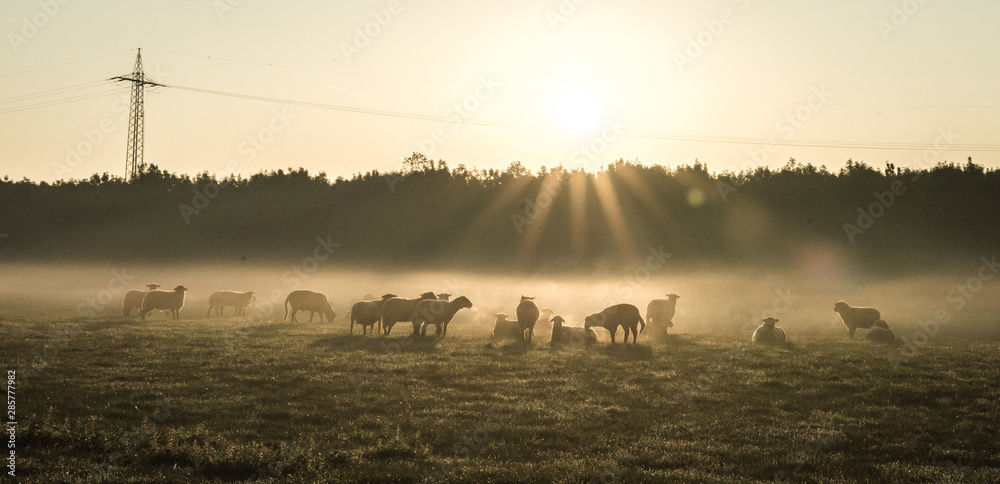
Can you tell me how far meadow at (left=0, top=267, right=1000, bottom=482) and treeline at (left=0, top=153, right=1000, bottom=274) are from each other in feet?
149

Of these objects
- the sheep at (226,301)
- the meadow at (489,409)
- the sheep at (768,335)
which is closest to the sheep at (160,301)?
the sheep at (226,301)

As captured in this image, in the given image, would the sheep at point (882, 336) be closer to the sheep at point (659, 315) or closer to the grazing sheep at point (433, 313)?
the sheep at point (659, 315)

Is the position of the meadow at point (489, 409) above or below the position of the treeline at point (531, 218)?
below

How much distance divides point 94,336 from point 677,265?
171 ft

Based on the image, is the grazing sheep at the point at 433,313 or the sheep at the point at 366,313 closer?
the grazing sheep at the point at 433,313

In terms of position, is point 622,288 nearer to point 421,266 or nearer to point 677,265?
point 677,265

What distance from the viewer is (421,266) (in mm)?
69312

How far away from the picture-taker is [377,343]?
903 inches

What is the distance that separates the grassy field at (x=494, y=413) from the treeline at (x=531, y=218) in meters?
46.6

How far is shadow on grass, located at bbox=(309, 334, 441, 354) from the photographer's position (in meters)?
21.5

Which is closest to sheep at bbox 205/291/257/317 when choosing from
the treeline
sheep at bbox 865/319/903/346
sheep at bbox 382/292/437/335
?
sheep at bbox 382/292/437/335

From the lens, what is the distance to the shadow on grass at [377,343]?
21.5m

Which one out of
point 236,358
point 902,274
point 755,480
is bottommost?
point 755,480

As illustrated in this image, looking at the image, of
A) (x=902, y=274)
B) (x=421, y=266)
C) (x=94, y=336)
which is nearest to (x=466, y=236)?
(x=421, y=266)
